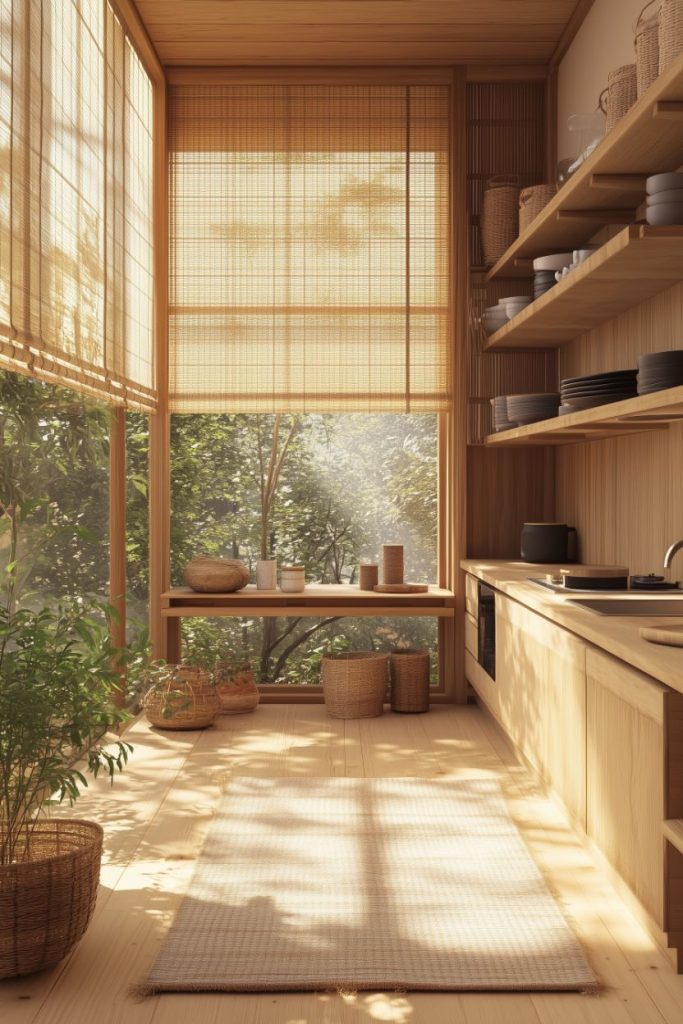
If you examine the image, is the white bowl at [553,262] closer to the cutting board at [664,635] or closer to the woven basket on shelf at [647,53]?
the woven basket on shelf at [647,53]

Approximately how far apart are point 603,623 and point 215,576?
2706 millimetres

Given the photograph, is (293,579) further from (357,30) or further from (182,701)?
(357,30)

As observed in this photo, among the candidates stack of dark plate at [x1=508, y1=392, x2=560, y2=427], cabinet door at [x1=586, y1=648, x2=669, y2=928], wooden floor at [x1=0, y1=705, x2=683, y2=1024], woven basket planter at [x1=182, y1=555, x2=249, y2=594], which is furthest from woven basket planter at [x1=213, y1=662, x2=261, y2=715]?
cabinet door at [x1=586, y1=648, x2=669, y2=928]

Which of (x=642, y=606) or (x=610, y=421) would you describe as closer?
(x=642, y=606)

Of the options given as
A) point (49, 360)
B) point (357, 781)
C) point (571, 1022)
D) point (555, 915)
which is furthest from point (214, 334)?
point (571, 1022)

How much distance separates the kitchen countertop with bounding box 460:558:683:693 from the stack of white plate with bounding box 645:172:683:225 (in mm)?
1121

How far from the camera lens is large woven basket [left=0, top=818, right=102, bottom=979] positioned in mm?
2205

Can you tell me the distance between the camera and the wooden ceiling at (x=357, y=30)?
4.79 metres

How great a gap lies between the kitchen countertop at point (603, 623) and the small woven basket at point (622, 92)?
1486 mm

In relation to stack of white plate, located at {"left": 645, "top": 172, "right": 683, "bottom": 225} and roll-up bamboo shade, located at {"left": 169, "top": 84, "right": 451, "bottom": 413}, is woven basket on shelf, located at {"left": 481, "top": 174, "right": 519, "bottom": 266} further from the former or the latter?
stack of white plate, located at {"left": 645, "top": 172, "right": 683, "bottom": 225}

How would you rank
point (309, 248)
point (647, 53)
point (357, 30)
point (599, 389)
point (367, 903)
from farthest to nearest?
1. point (309, 248)
2. point (357, 30)
3. point (599, 389)
4. point (647, 53)
5. point (367, 903)

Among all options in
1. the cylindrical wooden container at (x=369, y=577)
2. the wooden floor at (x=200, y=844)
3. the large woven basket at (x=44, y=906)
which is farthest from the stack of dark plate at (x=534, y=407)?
the large woven basket at (x=44, y=906)

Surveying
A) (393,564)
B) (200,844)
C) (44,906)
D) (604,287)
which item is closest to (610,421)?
(604,287)

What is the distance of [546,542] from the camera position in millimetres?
4875
